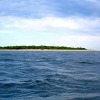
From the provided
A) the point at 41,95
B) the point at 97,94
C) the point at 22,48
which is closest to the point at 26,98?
the point at 41,95

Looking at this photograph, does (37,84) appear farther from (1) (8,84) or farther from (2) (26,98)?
(2) (26,98)

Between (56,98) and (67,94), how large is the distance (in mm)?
1385

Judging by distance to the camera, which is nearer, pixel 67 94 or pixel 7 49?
pixel 67 94

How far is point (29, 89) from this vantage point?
17219 millimetres

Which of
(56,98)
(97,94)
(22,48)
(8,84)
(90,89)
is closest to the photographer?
(56,98)

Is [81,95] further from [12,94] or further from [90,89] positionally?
[12,94]

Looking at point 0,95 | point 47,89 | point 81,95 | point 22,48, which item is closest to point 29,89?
point 47,89

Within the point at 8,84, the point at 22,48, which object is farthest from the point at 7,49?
the point at 8,84

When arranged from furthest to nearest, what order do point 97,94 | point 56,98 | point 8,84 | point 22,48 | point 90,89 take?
point 22,48
point 8,84
point 90,89
point 97,94
point 56,98

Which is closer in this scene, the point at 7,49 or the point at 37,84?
the point at 37,84

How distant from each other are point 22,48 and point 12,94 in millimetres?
151954

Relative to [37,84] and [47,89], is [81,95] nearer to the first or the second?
[47,89]

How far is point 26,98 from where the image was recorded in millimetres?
14523

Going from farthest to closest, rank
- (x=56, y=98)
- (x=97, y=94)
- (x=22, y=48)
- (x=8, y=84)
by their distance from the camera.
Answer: (x=22, y=48)
(x=8, y=84)
(x=97, y=94)
(x=56, y=98)
